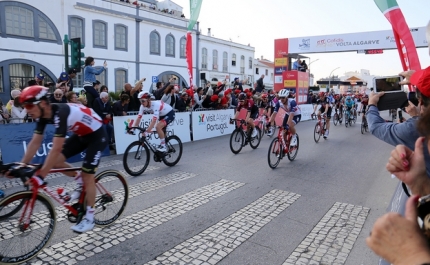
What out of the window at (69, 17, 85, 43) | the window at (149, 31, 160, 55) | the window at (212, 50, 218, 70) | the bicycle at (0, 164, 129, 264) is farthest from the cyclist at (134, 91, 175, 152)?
the window at (212, 50, 218, 70)

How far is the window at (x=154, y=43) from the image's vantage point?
3241 cm

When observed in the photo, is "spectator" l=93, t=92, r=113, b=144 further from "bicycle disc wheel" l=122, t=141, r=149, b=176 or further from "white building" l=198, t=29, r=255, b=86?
"white building" l=198, t=29, r=255, b=86

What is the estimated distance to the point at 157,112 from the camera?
26.1ft

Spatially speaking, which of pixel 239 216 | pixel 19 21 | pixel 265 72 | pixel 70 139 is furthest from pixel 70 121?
pixel 265 72

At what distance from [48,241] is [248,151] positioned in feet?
25.1

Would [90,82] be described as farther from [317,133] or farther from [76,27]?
[76,27]

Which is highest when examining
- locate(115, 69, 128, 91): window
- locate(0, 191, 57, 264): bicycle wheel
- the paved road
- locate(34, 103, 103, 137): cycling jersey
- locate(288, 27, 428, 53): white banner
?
locate(288, 27, 428, 53): white banner

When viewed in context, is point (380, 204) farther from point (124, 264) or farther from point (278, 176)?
point (124, 264)

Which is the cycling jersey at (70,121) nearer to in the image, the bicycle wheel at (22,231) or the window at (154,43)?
the bicycle wheel at (22,231)

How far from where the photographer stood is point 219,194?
241 inches

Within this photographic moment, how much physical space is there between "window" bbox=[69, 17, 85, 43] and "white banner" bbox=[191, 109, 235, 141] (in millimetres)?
17408

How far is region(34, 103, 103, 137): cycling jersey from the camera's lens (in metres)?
3.72

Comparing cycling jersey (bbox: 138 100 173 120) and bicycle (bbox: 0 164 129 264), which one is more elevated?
cycling jersey (bbox: 138 100 173 120)

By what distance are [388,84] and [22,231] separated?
4.14 meters
